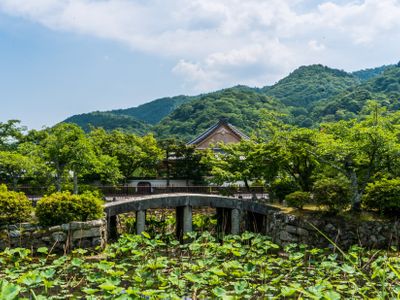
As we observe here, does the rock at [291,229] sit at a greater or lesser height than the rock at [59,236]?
lesser

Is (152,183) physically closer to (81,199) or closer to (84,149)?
(84,149)

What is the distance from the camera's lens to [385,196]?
12.8 meters

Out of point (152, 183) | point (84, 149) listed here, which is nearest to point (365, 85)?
point (152, 183)

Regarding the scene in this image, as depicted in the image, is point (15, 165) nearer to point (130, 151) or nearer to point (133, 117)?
point (130, 151)

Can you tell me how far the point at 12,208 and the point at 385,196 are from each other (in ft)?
39.0

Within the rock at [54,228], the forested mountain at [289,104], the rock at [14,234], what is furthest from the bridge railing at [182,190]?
the forested mountain at [289,104]

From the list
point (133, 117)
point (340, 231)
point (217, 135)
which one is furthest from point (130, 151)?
point (133, 117)

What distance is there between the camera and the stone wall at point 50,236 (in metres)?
11.6

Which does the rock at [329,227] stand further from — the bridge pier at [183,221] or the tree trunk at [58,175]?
the tree trunk at [58,175]

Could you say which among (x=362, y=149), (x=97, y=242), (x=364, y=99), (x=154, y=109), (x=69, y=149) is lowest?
(x=97, y=242)

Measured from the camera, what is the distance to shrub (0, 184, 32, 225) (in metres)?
11.7

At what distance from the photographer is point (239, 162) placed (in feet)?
61.7

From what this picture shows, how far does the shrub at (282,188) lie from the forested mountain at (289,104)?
25.6 meters

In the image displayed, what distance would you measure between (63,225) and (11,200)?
5.66 ft
